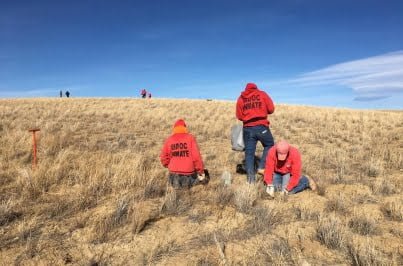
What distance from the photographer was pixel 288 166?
6.28 metres

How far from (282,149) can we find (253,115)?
3.43 ft

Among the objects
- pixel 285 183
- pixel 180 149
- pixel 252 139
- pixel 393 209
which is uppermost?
pixel 252 139

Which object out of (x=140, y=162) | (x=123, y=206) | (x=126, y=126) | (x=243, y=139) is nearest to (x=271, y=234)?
(x=123, y=206)

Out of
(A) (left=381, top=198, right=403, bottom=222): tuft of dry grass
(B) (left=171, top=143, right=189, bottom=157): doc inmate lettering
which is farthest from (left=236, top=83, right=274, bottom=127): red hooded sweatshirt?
(A) (left=381, top=198, right=403, bottom=222): tuft of dry grass

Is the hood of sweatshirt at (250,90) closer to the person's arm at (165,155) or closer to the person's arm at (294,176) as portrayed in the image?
the person's arm at (294,176)

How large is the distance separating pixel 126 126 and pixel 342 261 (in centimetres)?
1234

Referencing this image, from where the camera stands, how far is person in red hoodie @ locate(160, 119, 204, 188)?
20.4 feet

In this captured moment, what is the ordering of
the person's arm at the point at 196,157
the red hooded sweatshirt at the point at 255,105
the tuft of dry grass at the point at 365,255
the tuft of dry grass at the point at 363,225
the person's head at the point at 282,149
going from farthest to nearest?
the red hooded sweatshirt at the point at 255,105 < the person's arm at the point at 196,157 < the person's head at the point at 282,149 < the tuft of dry grass at the point at 363,225 < the tuft of dry grass at the point at 365,255

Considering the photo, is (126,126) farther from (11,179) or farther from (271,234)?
(271,234)

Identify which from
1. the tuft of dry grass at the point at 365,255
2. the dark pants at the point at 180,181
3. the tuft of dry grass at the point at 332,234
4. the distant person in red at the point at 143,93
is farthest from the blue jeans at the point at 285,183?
the distant person in red at the point at 143,93

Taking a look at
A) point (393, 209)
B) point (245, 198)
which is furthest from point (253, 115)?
point (393, 209)

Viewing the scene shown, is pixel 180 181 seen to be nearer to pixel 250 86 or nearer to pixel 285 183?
pixel 285 183

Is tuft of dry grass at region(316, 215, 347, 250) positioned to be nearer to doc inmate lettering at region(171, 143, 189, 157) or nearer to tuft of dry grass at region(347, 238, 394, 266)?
tuft of dry grass at region(347, 238, 394, 266)

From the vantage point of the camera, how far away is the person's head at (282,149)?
234 inches
